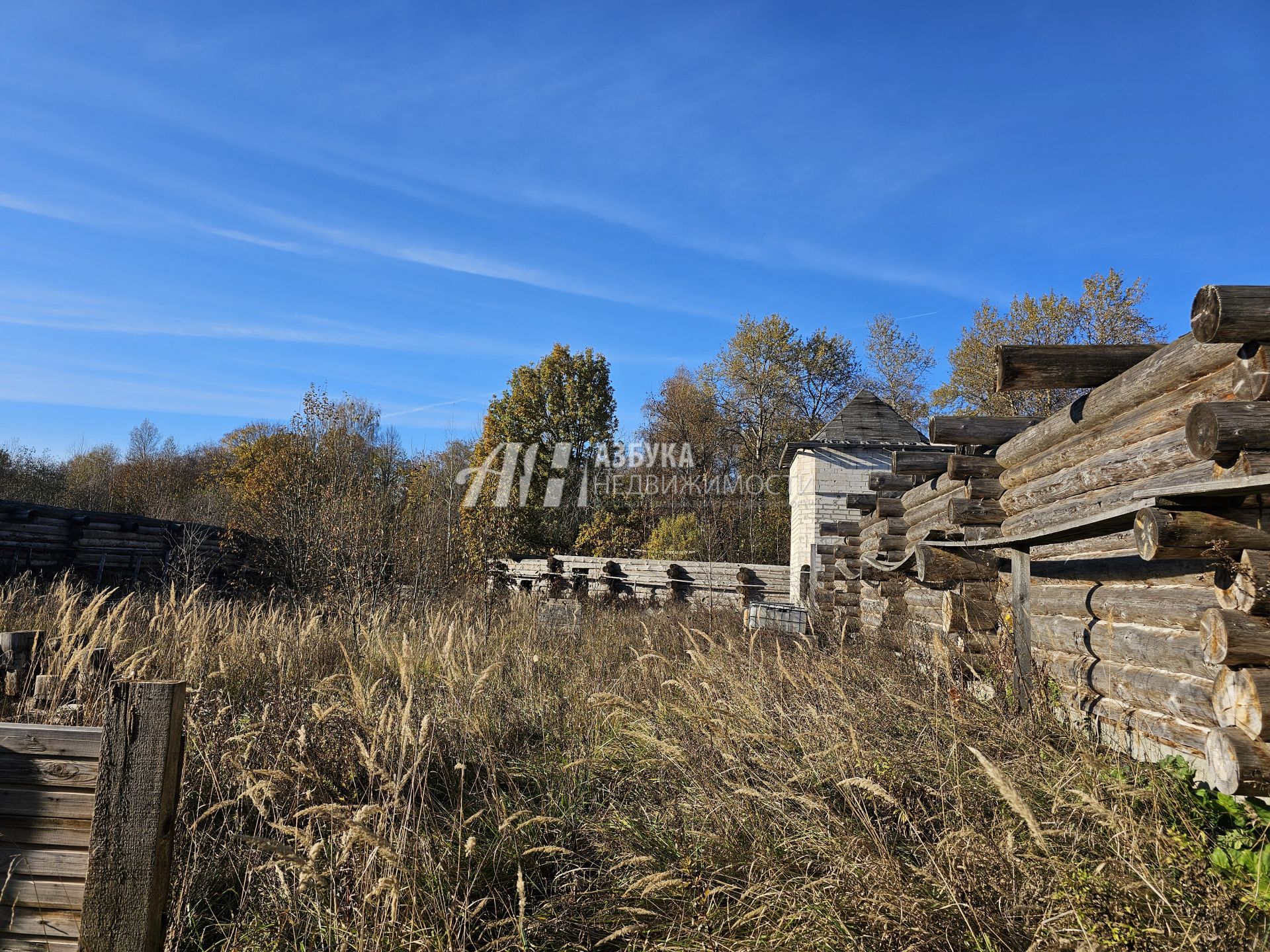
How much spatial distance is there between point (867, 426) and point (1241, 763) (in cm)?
1596

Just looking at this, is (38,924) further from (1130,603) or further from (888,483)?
(888,483)

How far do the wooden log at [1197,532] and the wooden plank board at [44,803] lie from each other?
4446 millimetres

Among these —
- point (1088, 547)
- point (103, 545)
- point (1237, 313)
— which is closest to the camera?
point (1237, 313)

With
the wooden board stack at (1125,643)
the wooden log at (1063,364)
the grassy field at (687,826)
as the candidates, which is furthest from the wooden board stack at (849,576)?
the wooden log at (1063,364)

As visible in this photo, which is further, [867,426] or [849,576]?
[867,426]

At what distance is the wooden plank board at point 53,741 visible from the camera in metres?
2.39

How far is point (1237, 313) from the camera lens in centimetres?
339

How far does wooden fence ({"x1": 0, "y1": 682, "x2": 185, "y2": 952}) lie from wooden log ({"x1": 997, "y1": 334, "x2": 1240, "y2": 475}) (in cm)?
478

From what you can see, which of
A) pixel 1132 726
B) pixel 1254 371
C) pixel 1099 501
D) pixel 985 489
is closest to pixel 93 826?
pixel 1254 371

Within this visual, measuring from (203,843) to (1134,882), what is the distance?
3.70m

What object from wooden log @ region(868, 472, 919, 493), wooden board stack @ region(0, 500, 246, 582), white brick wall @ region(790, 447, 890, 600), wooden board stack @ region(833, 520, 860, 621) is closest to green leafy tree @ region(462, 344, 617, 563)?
wooden board stack @ region(0, 500, 246, 582)

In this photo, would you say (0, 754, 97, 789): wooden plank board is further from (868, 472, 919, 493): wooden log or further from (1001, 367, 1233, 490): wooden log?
(868, 472, 919, 493): wooden log

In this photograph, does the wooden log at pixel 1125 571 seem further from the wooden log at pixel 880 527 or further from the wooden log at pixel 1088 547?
the wooden log at pixel 880 527

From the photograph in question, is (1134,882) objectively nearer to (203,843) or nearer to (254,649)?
(203,843)
